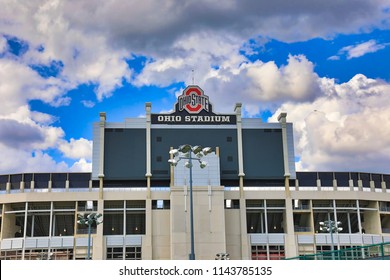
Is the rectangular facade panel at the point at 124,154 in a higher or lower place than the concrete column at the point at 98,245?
higher

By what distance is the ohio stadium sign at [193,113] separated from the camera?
296 ft

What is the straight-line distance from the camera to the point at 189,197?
8156 cm

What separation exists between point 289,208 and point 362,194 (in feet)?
43.9

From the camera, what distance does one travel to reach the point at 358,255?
24.5m

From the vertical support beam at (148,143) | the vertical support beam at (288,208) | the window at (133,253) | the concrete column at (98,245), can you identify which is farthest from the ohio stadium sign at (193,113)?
the window at (133,253)

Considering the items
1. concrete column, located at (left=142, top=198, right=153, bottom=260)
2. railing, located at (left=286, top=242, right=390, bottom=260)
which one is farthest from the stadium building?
railing, located at (left=286, top=242, right=390, bottom=260)

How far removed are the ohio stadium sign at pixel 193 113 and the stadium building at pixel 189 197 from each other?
18 cm

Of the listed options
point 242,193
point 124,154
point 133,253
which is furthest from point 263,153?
point 133,253

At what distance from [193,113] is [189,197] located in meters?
16.6

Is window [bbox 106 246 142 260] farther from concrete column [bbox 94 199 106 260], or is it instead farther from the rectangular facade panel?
the rectangular facade panel

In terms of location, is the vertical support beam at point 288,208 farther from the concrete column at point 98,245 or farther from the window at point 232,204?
the concrete column at point 98,245
